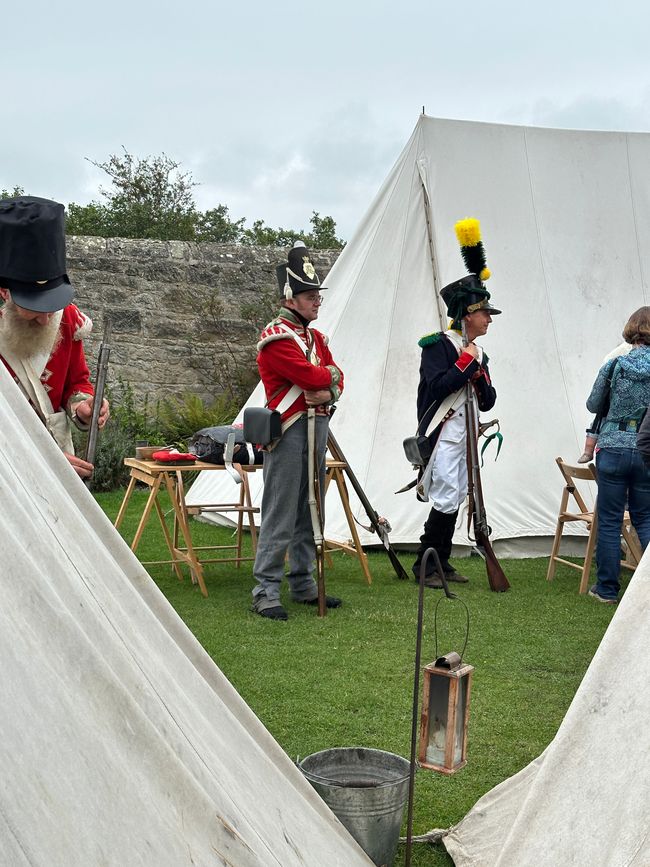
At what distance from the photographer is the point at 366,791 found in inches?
86.7

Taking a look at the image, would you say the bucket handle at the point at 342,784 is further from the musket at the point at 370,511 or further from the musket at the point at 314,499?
the musket at the point at 370,511

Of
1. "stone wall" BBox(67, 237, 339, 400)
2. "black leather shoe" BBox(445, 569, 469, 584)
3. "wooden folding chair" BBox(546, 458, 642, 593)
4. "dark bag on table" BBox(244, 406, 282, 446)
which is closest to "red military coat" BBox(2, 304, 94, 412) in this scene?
"dark bag on table" BBox(244, 406, 282, 446)

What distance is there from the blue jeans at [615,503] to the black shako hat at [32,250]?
3.39 m

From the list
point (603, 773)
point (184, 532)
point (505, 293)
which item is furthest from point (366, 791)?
point (505, 293)

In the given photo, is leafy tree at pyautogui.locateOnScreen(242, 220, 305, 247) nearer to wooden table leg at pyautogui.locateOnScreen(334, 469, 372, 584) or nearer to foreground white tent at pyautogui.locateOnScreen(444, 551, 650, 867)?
wooden table leg at pyautogui.locateOnScreen(334, 469, 372, 584)

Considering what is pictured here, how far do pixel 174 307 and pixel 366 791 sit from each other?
25.8ft

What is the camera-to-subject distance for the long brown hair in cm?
497

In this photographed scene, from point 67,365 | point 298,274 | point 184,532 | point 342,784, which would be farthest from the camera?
point 184,532

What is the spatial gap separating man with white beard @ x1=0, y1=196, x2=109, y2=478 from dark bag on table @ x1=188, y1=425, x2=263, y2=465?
82.3 inches

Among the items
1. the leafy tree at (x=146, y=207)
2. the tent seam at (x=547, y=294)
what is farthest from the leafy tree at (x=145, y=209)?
the tent seam at (x=547, y=294)

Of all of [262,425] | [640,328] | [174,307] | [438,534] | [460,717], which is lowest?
[438,534]

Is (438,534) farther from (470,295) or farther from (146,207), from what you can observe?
(146,207)

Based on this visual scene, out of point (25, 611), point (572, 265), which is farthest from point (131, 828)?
point (572, 265)

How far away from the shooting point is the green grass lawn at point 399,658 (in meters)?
3.08
